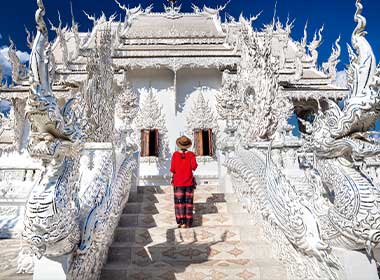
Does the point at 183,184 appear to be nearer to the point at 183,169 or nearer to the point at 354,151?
the point at 183,169

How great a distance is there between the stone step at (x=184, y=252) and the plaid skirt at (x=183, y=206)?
324mm

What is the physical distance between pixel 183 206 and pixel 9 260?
6.05ft

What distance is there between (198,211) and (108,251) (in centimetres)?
119

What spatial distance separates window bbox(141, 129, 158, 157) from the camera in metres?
8.15

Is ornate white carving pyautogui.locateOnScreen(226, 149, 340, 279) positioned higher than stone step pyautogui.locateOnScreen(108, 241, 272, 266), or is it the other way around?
ornate white carving pyautogui.locateOnScreen(226, 149, 340, 279)

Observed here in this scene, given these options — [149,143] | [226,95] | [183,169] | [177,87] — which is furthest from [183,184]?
[177,87]

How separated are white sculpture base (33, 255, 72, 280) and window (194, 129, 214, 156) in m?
6.52

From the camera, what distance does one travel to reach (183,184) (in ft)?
11.0

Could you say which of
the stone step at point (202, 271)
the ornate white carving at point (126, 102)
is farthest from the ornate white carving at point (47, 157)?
the ornate white carving at point (126, 102)

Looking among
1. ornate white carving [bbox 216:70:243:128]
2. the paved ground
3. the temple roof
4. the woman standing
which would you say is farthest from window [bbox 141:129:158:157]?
the woman standing

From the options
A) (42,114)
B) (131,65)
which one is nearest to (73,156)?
(42,114)

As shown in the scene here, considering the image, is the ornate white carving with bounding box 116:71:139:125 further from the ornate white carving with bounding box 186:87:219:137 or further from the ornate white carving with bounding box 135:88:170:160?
the ornate white carving with bounding box 186:87:219:137

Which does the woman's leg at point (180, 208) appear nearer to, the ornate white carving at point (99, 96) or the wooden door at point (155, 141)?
the ornate white carving at point (99, 96)

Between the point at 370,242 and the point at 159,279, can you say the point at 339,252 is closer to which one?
the point at 370,242
